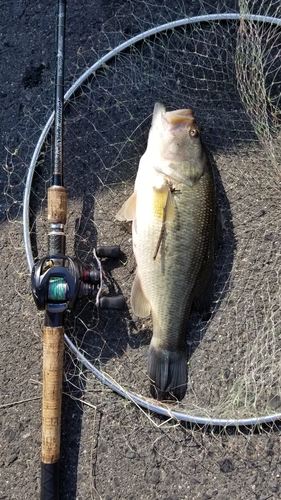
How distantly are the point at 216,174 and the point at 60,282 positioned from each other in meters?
1.00

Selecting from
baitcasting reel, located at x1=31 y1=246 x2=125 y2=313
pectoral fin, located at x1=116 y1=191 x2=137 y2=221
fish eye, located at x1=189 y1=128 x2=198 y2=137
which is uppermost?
fish eye, located at x1=189 y1=128 x2=198 y2=137

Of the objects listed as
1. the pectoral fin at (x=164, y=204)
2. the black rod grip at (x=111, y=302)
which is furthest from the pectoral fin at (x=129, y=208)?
the black rod grip at (x=111, y=302)

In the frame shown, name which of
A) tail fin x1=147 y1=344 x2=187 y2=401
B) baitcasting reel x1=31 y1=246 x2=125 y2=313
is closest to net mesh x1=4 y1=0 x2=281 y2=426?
tail fin x1=147 y1=344 x2=187 y2=401

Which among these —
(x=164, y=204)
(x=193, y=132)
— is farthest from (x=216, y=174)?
(x=164, y=204)

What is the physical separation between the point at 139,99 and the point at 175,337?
123cm

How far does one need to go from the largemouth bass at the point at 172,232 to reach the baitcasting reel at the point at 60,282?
0.26 metres

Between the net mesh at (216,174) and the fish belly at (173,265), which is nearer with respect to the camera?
the fish belly at (173,265)

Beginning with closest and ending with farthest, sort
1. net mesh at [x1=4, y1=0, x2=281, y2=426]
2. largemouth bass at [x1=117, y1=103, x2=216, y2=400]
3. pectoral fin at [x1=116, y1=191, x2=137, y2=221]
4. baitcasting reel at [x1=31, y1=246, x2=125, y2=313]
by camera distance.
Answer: baitcasting reel at [x1=31, y1=246, x2=125, y2=313], largemouth bass at [x1=117, y1=103, x2=216, y2=400], pectoral fin at [x1=116, y1=191, x2=137, y2=221], net mesh at [x1=4, y1=0, x2=281, y2=426]

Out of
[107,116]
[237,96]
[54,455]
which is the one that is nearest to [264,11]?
[237,96]

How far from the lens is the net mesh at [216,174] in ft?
7.86

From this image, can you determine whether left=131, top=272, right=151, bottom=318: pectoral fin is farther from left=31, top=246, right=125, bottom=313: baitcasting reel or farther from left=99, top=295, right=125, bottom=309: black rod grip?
left=31, top=246, right=125, bottom=313: baitcasting reel

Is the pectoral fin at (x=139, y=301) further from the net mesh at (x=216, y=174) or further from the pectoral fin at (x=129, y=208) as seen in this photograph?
the pectoral fin at (x=129, y=208)

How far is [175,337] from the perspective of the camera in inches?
88.4

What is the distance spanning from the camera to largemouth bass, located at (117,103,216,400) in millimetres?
2152
